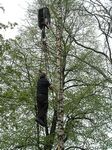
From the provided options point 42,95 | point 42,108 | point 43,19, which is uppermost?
point 43,19

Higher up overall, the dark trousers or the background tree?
the background tree

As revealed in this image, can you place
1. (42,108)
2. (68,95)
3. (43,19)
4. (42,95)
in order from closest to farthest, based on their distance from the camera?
1. (42,95)
2. (42,108)
3. (43,19)
4. (68,95)

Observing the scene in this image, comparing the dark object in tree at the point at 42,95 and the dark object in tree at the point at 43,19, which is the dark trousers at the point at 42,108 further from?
the dark object in tree at the point at 43,19

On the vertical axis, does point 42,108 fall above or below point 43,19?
below

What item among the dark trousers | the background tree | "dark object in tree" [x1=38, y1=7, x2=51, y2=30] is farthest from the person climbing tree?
the background tree

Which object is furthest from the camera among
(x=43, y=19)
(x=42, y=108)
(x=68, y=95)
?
(x=68, y=95)

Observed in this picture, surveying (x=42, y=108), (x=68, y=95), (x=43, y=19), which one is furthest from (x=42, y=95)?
(x=68, y=95)

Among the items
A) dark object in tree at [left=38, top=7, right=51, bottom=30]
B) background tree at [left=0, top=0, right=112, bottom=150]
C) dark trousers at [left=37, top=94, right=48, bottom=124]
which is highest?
background tree at [left=0, top=0, right=112, bottom=150]

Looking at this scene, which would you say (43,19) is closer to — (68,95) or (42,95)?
(42,95)

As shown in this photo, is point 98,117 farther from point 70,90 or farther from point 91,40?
point 91,40

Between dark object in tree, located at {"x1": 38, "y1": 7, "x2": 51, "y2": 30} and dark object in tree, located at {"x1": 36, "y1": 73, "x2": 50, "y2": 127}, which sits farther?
dark object in tree, located at {"x1": 38, "y1": 7, "x2": 51, "y2": 30}

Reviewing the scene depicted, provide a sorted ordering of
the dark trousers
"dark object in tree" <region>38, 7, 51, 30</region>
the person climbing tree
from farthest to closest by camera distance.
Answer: "dark object in tree" <region>38, 7, 51, 30</region>
the dark trousers
the person climbing tree

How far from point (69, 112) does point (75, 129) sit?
102 cm

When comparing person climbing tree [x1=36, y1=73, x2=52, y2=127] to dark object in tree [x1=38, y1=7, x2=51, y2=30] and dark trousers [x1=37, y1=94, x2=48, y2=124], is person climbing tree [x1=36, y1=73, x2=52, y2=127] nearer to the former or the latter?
dark trousers [x1=37, y1=94, x2=48, y2=124]
